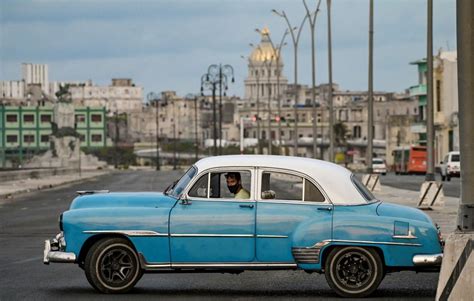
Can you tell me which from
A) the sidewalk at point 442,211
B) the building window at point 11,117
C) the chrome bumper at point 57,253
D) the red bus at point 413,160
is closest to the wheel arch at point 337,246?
the chrome bumper at point 57,253

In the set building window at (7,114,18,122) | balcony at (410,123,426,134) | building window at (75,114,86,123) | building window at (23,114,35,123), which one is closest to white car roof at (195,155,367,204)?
balcony at (410,123,426,134)

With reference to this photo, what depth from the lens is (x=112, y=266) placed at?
14.6m

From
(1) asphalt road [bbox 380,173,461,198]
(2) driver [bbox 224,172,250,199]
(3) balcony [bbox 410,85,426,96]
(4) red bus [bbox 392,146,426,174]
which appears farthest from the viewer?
(3) balcony [bbox 410,85,426,96]

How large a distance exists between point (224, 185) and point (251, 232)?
760mm

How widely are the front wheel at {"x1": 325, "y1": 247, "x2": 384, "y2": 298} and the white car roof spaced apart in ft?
2.13

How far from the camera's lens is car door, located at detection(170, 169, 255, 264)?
1446 centimetres

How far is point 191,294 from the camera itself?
48.0 feet

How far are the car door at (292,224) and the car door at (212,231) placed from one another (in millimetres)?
131

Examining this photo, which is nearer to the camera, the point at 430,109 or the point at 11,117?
the point at 430,109

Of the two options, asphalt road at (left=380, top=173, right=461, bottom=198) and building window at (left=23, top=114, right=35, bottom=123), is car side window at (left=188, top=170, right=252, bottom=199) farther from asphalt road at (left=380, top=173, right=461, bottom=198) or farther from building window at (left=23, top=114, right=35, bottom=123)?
building window at (left=23, top=114, right=35, bottom=123)

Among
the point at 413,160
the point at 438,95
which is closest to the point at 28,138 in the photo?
the point at 438,95

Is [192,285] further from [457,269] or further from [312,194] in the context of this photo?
[457,269]

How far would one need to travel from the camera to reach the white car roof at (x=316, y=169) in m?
14.7

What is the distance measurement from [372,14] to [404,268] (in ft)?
121
